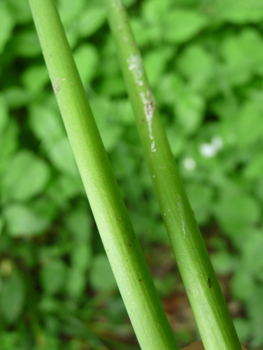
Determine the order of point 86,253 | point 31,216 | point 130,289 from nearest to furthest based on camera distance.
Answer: point 130,289
point 31,216
point 86,253

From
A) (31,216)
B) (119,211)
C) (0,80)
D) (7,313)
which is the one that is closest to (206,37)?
(0,80)

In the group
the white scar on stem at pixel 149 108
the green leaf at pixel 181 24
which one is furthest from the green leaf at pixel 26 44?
the white scar on stem at pixel 149 108

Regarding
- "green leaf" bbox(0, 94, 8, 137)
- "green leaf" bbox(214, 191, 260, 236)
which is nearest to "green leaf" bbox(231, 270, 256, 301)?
"green leaf" bbox(214, 191, 260, 236)

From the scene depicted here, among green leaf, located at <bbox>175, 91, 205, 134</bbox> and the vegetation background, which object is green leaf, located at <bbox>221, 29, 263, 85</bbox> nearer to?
the vegetation background

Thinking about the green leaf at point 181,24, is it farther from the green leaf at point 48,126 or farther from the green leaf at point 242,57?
the green leaf at point 48,126

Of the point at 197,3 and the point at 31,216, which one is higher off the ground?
the point at 197,3

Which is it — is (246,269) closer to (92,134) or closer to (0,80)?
(92,134)
